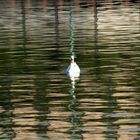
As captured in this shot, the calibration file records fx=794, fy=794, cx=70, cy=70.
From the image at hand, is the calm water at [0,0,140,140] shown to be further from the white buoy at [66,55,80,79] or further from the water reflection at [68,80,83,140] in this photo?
the white buoy at [66,55,80,79]

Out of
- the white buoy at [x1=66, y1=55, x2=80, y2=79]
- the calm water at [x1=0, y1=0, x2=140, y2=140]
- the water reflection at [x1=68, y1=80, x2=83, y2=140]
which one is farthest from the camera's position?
the white buoy at [x1=66, y1=55, x2=80, y2=79]

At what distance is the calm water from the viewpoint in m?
32.3

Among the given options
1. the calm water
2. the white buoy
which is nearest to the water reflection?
the calm water

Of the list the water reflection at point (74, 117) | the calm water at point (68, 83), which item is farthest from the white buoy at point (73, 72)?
the water reflection at point (74, 117)

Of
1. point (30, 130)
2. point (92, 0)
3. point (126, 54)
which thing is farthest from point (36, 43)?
point (92, 0)

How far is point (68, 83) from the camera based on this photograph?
151ft

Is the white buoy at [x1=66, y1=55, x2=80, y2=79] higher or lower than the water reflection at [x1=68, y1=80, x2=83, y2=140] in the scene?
lower

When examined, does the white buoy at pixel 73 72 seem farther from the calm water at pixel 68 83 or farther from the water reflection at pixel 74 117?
the water reflection at pixel 74 117

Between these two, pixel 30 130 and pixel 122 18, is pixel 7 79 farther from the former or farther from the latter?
pixel 122 18

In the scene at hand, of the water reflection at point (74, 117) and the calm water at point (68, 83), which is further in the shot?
the calm water at point (68, 83)

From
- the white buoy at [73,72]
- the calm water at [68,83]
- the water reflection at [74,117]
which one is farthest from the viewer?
the white buoy at [73,72]

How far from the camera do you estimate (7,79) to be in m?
48.1

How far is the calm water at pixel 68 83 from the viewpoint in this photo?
32312 mm

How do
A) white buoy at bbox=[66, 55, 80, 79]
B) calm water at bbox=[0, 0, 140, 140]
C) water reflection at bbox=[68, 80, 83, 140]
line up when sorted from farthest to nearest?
white buoy at bbox=[66, 55, 80, 79] < calm water at bbox=[0, 0, 140, 140] < water reflection at bbox=[68, 80, 83, 140]
